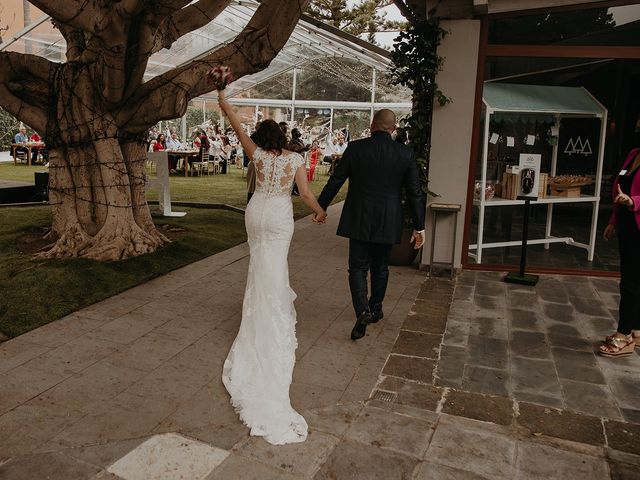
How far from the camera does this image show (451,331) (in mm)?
4812

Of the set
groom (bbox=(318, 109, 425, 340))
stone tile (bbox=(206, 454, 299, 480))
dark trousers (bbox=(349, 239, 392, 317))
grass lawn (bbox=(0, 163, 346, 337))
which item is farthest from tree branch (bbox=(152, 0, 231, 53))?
stone tile (bbox=(206, 454, 299, 480))

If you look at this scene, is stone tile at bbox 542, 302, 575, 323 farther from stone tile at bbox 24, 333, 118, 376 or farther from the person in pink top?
stone tile at bbox 24, 333, 118, 376

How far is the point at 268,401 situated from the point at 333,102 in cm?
2556

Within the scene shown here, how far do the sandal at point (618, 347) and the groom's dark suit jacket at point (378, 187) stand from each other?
5.62 ft

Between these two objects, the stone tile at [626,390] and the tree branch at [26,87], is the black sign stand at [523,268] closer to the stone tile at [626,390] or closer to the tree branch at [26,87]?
the stone tile at [626,390]

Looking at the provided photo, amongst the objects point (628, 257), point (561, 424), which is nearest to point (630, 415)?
point (561, 424)

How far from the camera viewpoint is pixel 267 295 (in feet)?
13.2

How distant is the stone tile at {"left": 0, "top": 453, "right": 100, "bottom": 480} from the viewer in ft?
8.83

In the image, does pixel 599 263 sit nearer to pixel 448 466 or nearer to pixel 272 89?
pixel 448 466

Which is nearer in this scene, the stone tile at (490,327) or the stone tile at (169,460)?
the stone tile at (169,460)

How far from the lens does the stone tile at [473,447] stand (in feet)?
9.34

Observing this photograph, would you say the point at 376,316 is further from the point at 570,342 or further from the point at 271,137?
the point at 271,137

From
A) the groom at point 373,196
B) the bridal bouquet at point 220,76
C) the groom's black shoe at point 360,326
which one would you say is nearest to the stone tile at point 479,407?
the groom's black shoe at point 360,326

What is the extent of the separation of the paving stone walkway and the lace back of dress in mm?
1265
